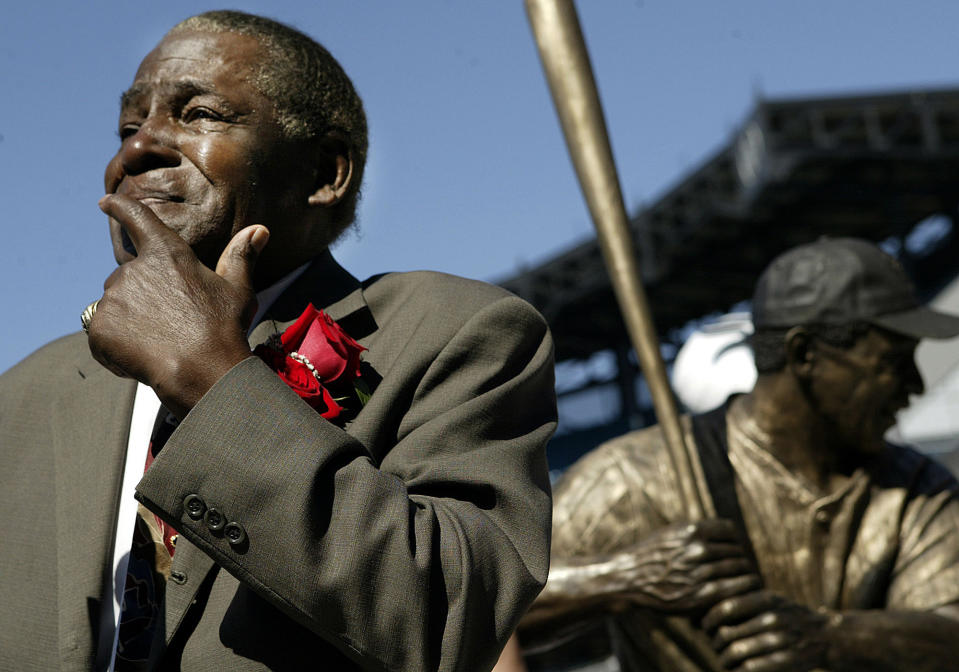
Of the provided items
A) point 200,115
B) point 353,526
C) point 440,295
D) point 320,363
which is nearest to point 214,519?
point 353,526

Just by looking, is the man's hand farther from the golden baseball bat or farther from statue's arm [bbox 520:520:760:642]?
statue's arm [bbox 520:520:760:642]

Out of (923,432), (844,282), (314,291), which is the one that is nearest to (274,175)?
(314,291)

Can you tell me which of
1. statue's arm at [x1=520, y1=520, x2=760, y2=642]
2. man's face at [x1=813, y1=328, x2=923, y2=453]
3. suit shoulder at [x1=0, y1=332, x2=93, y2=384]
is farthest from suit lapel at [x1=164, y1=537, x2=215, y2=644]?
man's face at [x1=813, y1=328, x2=923, y2=453]

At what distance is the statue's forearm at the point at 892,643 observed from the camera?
3.67m

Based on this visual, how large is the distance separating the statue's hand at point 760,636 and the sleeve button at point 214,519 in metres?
2.46

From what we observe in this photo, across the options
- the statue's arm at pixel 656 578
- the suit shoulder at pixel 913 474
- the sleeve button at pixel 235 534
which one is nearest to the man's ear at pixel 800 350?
the suit shoulder at pixel 913 474

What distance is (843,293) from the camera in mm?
4148

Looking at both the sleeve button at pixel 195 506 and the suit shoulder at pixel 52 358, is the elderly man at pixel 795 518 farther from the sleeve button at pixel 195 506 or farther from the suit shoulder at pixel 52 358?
the sleeve button at pixel 195 506

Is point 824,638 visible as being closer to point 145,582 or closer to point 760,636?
point 760,636

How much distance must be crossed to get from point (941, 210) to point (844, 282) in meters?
19.9

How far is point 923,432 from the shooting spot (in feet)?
61.6

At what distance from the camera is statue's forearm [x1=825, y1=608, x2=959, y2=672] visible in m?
3.67

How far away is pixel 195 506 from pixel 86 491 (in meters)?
0.34

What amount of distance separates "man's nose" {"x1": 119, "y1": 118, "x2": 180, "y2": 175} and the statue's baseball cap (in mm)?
2715
